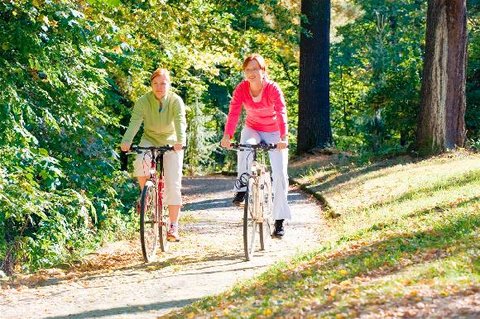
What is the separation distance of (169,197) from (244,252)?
1.11 metres

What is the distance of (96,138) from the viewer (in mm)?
13570

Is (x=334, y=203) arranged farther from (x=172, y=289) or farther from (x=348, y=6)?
(x=348, y=6)

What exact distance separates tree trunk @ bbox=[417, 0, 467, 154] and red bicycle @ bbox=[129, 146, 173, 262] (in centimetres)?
933

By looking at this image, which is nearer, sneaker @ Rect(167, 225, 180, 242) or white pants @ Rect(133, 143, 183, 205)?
white pants @ Rect(133, 143, 183, 205)

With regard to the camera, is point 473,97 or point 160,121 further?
point 473,97

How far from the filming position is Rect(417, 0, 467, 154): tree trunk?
18891 millimetres

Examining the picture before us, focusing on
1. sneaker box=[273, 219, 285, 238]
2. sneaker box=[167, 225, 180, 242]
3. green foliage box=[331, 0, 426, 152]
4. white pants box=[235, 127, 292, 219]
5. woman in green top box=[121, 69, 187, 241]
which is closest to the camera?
woman in green top box=[121, 69, 187, 241]

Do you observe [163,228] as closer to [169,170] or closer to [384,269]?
[169,170]

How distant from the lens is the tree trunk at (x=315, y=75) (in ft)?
82.8

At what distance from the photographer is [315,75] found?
25.3 m

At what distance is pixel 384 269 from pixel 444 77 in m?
12.0

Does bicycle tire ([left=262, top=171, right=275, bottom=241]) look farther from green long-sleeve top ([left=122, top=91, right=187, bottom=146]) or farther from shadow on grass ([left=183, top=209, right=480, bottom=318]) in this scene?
shadow on grass ([left=183, top=209, right=480, bottom=318])

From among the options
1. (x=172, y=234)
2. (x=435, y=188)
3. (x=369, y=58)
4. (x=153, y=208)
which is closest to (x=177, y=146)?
(x=153, y=208)

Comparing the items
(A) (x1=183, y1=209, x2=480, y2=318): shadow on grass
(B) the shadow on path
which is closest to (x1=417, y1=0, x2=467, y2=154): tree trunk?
(A) (x1=183, y1=209, x2=480, y2=318): shadow on grass
